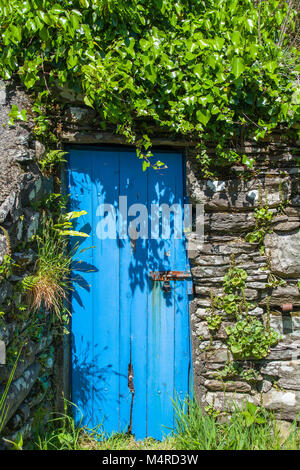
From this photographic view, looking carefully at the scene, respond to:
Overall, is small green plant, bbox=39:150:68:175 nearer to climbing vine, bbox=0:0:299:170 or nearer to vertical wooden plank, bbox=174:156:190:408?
climbing vine, bbox=0:0:299:170

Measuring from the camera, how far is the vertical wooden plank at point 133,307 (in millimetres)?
2420

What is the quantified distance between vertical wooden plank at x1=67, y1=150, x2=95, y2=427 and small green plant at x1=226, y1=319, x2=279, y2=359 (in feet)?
3.40

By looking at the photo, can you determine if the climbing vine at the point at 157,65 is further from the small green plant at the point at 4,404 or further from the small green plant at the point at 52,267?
the small green plant at the point at 4,404

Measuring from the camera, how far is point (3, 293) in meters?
1.78

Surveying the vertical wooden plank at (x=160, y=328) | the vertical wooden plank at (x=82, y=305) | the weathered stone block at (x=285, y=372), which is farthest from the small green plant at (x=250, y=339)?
the vertical wooden plank at (x=82, y=305)

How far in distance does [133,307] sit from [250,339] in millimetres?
858

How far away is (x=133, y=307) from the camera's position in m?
2.44


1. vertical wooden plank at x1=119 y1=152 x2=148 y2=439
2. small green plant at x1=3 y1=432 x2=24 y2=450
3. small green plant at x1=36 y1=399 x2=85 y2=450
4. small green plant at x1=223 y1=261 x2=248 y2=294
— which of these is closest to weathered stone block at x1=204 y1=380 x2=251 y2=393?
vertical wooden plank at x1=119 y1=152 x2=148 y2=439

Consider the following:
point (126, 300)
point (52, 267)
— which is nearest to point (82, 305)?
point (126, 300)

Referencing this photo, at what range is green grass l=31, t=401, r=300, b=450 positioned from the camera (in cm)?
205

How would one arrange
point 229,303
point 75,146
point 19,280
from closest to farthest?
1. point 19,280
2. point 229,303
3. point 75,146

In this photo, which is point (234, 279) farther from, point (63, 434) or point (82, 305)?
point (63, 434)

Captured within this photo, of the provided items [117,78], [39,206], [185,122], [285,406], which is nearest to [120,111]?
[117,78]

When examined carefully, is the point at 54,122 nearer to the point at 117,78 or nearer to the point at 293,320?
the point at 117,78
